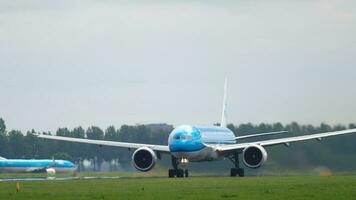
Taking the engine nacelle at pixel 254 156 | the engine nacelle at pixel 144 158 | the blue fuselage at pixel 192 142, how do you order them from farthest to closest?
the engine nacelle at pixel 144 158
the blue fuselage at pixel 192 142
the engine nacelle at pixel 254 156

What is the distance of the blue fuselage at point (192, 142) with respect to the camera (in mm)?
80875

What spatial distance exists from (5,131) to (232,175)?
8361cm

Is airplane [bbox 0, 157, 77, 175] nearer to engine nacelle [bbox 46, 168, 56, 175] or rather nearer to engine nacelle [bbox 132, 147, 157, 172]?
engine nacelle [bbox 46, 168, 56, 175]

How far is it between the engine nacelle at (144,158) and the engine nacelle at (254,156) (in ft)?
23.4

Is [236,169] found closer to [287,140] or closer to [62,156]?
[287,140]

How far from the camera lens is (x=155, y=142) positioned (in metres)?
108

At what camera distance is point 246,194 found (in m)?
46.5

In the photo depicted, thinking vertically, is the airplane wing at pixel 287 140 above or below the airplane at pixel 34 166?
below

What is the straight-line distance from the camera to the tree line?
259ft

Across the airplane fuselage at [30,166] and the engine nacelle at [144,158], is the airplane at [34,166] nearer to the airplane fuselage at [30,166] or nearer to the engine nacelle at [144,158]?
the airplane fuselage at [30,166]

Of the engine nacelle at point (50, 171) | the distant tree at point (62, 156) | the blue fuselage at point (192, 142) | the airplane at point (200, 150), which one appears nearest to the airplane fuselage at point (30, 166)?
the engine nacelle at point (50, 171)

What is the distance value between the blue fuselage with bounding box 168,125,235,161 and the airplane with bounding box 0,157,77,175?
4151 cm

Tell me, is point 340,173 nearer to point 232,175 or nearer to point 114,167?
point 232,175

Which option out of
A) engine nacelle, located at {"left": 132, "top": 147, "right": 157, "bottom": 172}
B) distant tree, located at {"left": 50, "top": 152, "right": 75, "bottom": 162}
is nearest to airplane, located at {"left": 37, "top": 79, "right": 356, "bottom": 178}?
engine nacelle, located at {"left": 132, "top": 147, "right": 157, "bottom": 172}
